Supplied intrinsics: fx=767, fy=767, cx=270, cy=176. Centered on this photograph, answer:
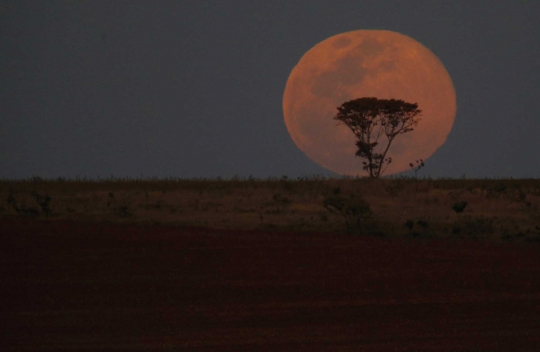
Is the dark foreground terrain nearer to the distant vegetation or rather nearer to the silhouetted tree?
the distant vegetation

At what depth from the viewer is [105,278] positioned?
14.0m

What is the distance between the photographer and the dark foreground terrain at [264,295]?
30.1 ft

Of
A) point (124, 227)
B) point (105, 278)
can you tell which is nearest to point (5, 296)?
point (105, 278)

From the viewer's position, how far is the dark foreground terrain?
9164mm

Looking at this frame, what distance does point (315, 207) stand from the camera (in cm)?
3431

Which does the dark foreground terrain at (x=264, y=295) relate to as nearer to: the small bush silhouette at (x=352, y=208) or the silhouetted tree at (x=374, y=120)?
the small bush silhouette at (x=352, y=208)

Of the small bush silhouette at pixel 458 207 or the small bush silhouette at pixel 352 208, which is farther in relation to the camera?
the small bush silhouette at pixel 458 207

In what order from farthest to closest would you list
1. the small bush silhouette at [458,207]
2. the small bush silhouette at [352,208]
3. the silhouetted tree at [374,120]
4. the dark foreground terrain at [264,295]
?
the silhouetted tree at [374,120] < the small bush silhouette at [458,207] < the small bush silhouette at [352,208] < the dark foreground terrain at [264,295]

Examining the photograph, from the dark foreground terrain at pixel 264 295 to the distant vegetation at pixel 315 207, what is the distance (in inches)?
251

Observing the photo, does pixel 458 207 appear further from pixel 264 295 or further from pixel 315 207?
pixel 264 295

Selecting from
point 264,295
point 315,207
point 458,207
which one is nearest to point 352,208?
point 458,207

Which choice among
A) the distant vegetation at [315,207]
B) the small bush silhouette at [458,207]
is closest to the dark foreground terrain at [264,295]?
the distant vegetation at [315,207]

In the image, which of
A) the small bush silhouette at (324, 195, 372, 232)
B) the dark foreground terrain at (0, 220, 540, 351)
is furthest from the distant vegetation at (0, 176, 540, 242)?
the dark foreground terrain at (0, 220, 540, 351)

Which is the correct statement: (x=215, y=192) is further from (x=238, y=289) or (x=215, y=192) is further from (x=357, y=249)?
(x=238, y=289)
